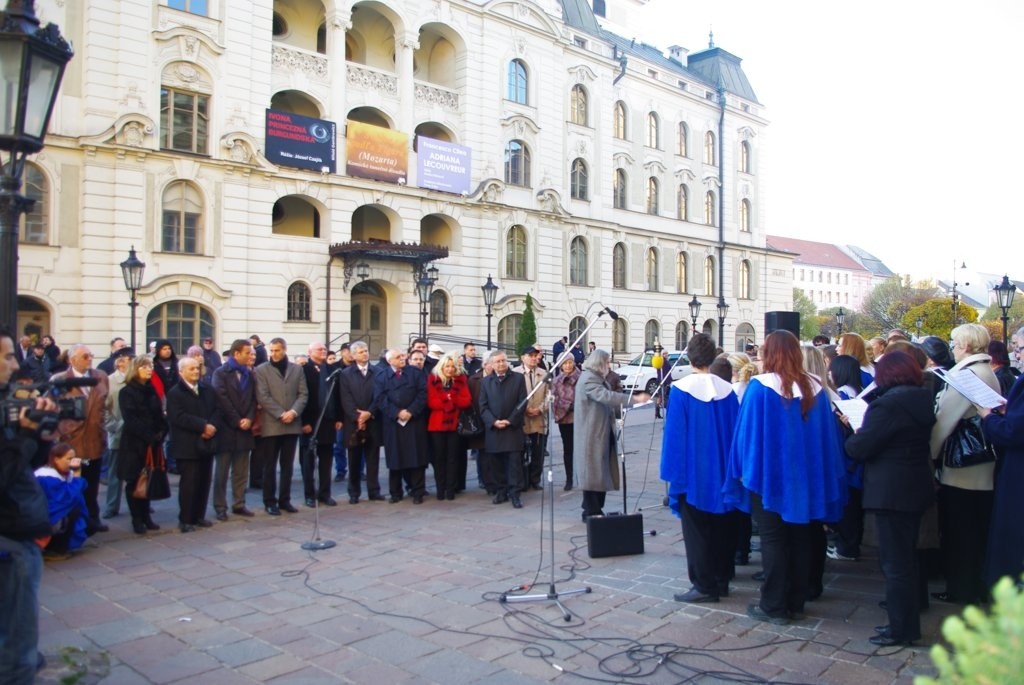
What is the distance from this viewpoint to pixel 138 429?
26.7ft

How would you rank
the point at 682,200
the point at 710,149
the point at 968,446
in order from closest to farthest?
the point at 968,446 → the point at 682,200 → the point at 710,149

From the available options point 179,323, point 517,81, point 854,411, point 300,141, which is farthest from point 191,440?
point 517,81

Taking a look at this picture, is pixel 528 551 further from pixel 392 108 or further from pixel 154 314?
pixel 392 108

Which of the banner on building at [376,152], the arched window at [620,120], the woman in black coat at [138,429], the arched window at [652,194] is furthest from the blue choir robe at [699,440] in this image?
the arched window at [652,194]

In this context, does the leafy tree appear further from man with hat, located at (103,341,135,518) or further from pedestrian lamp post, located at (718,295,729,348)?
man with hat, located at (103,341,135,518)

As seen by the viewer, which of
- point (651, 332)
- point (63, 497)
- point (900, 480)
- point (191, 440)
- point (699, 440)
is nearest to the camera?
point (900, 480)

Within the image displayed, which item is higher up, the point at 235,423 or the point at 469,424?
the point at 235,423

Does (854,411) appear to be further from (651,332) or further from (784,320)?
(651,332)

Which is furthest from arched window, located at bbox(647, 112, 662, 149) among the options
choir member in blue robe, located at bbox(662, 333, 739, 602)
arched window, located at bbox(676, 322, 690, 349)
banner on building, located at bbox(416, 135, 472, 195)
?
choir member in blue robe, located at bbox(662, 333, 739, 602)

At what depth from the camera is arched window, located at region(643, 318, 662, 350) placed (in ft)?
128

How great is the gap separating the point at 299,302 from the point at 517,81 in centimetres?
1389

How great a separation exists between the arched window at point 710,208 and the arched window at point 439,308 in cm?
2019

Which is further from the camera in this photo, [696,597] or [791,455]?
[696,597]

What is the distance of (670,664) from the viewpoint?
4.52 metres
